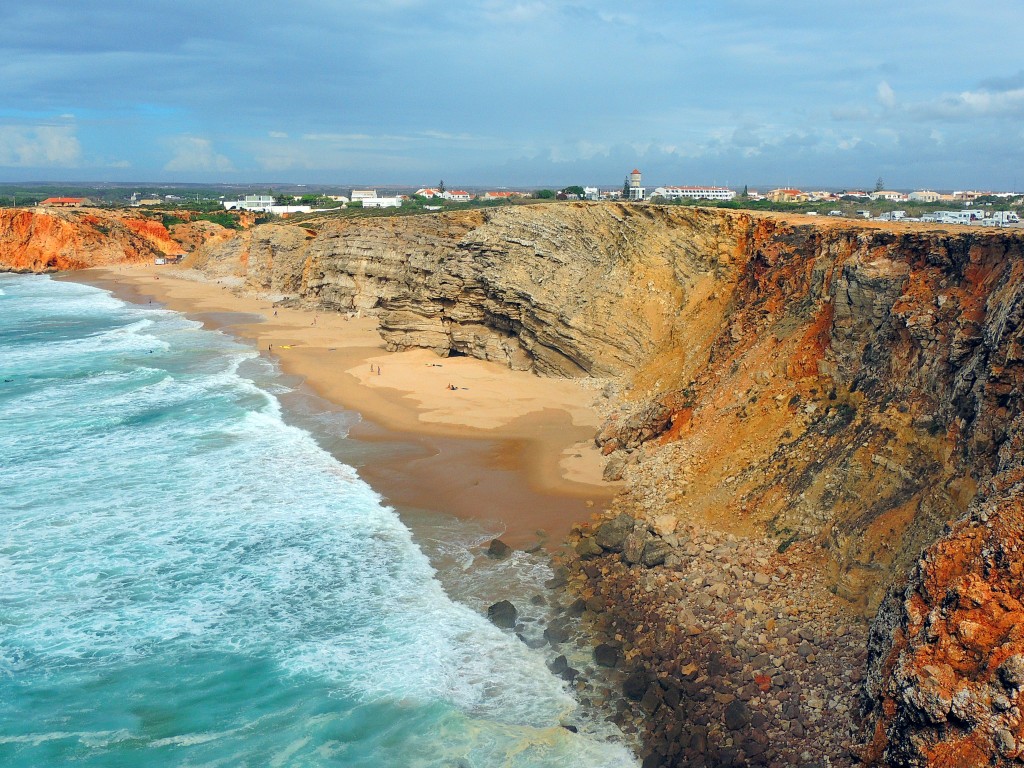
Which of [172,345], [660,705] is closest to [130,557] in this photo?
[660,705]

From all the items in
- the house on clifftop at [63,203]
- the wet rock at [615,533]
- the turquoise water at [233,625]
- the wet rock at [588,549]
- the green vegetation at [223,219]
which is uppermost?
the house on clifftop at [63,203]

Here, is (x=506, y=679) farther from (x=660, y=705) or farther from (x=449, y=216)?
(x=449, y=216)

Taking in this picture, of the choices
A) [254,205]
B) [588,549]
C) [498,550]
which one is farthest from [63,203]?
[588,549]

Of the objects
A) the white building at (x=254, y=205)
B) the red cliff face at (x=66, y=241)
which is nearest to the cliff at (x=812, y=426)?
the red cliff face at (x=66, y=241)

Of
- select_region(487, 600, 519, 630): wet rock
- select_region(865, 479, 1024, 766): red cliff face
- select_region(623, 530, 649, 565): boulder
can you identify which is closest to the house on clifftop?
select_region(487, 600, 519, 630): wet rock

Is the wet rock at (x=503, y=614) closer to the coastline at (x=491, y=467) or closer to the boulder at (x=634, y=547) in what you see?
the coastline at (x=491, y=467)

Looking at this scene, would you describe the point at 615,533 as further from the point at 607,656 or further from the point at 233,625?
the point at 233,625
